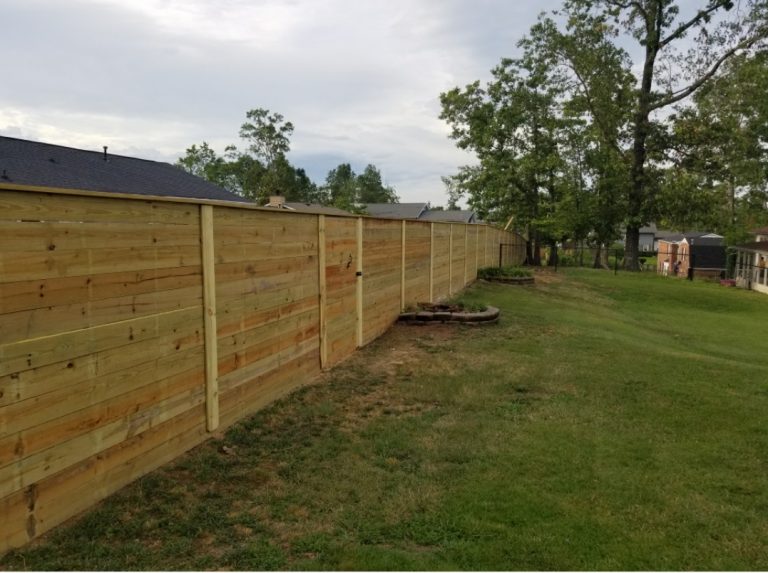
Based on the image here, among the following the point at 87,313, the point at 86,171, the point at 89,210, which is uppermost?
the point at 86,171

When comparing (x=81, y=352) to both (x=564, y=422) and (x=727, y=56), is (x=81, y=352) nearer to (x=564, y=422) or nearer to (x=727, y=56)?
(x=564, y=422)

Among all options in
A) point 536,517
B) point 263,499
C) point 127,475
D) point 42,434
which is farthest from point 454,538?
point 42,434

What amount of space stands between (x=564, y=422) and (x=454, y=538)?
7.07ft

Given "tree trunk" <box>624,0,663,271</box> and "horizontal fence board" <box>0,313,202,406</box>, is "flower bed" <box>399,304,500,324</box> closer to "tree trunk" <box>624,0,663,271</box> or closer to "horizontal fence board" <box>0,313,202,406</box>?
"horizontal fence board" <box>0,313,202,406</box>

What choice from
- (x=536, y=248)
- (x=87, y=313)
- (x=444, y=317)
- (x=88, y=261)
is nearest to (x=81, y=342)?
(x=87, y=313)

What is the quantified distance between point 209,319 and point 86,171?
15825mm

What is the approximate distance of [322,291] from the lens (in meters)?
5.46

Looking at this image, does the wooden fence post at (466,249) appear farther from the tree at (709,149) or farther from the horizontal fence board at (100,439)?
the tree at (709,149)

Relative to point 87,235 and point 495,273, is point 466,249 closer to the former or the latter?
point 495,273

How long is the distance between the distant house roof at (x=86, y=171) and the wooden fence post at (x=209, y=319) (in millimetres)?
11007

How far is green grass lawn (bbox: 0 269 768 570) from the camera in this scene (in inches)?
97.5

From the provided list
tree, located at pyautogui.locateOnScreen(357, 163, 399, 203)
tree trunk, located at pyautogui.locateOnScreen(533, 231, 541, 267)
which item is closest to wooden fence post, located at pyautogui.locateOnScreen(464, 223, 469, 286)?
tree trunk, located at pyautogui.locateOnScreen(533, 231, 541, 267)

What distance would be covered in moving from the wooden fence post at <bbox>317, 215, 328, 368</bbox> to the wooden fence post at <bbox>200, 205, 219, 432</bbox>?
1.82 metres

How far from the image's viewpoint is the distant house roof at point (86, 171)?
1438 cm
